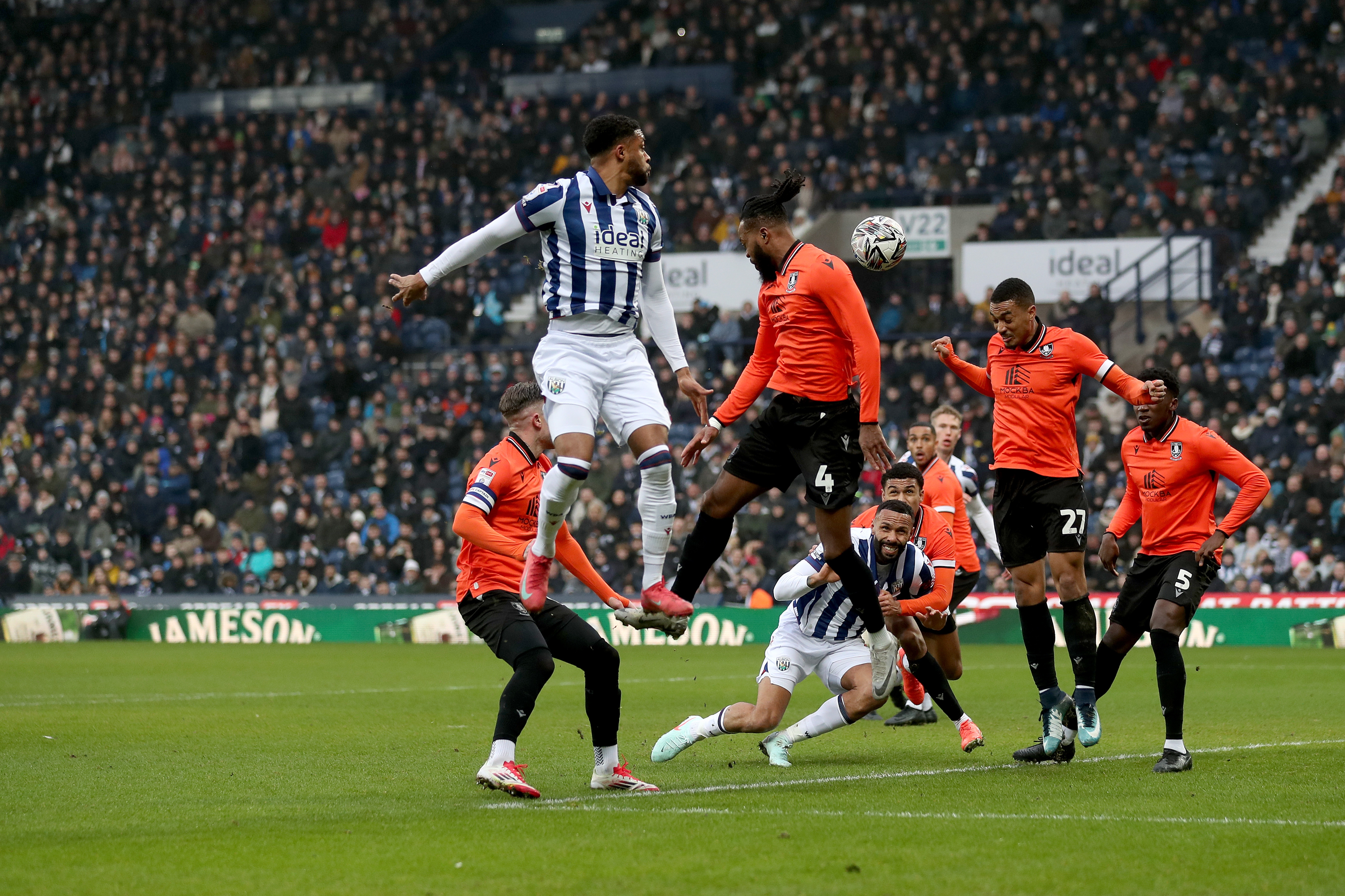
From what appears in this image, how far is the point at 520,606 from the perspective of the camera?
8.88 m

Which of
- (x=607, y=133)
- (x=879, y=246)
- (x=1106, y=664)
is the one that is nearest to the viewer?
(x=607, y=133)

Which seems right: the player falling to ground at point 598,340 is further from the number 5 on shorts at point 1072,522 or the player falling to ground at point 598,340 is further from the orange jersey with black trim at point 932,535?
the orange jersey with black trim at point 932,535

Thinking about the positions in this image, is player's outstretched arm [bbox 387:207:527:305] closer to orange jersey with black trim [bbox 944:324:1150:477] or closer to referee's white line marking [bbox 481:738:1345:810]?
referee's white line marking [bbox 481:738:1345:810]

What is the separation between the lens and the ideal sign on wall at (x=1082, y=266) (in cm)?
2611

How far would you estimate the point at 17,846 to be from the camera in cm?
696

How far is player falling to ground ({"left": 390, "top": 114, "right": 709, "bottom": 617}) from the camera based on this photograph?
8.32 m

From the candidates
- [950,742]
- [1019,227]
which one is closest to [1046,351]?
[950,742]

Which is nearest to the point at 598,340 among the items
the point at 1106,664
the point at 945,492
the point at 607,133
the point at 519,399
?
the point at 519,399

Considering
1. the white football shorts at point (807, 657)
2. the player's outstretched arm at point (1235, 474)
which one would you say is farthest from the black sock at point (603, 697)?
the player's outstretched arm at point (1235, 474)

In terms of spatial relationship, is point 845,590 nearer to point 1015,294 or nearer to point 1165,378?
point 1015,294

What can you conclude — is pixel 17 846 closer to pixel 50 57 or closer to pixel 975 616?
pixel 975 616

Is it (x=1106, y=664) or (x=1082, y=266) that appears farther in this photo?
(x=1082, y=266)

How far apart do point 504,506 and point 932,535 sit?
3.86m

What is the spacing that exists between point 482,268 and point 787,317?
75.4 feet
